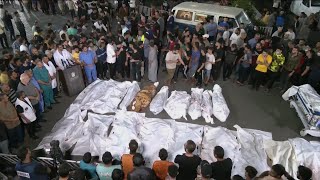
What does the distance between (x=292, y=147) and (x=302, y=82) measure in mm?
3522

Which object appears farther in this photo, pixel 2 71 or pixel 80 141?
pixel 2 71

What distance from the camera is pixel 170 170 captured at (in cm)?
498

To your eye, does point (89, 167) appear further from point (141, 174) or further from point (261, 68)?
point (261, 68)

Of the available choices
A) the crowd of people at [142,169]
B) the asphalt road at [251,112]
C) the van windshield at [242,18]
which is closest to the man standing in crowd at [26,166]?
the crowd of people at [142,169]

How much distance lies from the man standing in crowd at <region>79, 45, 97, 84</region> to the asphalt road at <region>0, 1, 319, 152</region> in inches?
38.0

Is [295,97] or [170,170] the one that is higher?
[170,170]

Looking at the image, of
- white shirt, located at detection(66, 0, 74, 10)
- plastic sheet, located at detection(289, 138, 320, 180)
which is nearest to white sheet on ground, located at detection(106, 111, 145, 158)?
plastic sheet, located at detection(289, 138, 320, 180)

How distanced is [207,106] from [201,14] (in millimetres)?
5354

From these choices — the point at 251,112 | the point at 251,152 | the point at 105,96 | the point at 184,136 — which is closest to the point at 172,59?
the point at 105,96

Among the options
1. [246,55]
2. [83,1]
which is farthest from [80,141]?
[83,1]

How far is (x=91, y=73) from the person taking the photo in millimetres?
10195

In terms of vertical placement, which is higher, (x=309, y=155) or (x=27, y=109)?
(x=27, y=109)

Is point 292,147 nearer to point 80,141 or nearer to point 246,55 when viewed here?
point 246,55

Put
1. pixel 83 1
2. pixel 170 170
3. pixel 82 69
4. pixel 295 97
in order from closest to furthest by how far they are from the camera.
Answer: pixel 170 170
pixel 295 97
pixel 82 69
pixel 83 1
